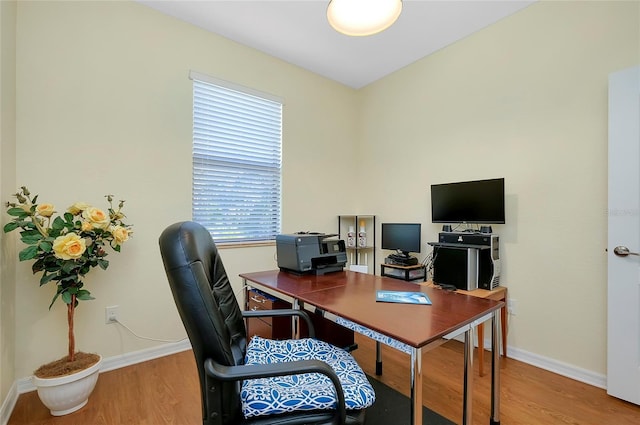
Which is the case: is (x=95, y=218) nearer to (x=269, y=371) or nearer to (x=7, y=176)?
(x=7, y=176)

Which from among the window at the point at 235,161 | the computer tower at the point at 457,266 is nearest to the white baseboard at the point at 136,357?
the window at the point at 235,161

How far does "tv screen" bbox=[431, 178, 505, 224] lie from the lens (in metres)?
2.35

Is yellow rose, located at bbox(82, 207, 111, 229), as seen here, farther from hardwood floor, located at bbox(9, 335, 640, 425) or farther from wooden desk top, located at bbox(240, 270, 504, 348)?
hardwood floor, located at bbox(9, 335, 640, 425)

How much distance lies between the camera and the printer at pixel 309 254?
2.12 metres

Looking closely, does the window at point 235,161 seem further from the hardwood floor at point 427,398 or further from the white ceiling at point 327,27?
the hardwood floor at point 427,398

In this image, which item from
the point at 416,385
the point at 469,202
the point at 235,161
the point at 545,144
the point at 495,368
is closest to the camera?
the point at 416,385

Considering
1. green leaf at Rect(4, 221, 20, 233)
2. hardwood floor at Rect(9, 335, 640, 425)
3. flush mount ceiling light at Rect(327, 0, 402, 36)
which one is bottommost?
hardwood floor at Rect(9, 335, 640, 425)

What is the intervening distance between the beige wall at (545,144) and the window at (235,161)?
1.69m

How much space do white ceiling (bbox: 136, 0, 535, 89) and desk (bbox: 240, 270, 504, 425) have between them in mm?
2197

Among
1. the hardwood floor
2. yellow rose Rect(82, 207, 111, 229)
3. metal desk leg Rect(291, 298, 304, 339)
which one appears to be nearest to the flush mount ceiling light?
metal desk leg Rect(291, 298, 304, 339)

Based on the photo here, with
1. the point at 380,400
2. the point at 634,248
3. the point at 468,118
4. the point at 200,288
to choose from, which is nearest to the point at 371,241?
the point at 468,118

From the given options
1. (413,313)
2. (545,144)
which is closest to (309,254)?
(413,313)

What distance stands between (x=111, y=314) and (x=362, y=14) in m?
2.74

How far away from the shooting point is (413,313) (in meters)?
1.30
